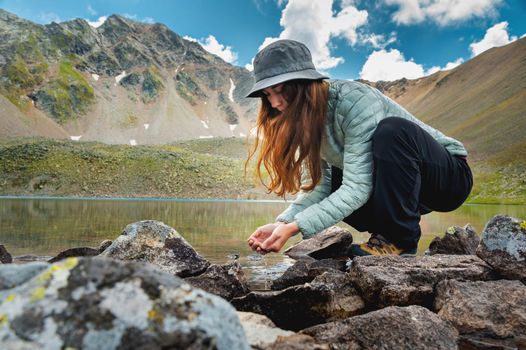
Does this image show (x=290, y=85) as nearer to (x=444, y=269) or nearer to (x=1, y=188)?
(x=444, y=269)

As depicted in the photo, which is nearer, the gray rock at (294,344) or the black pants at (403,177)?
the gray rock at (294,344)

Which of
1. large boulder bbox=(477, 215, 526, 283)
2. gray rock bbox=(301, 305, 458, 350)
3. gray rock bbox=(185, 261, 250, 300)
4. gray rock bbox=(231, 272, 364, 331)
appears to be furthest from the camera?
gray rock bbox=(185, 261, 250, 300)

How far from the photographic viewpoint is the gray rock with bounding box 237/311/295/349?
72.4 inches

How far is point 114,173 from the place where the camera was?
6781cm

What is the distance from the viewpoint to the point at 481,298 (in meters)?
2.96

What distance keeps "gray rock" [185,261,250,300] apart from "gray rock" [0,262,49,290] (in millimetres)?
2307

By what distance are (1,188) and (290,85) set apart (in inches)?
2576

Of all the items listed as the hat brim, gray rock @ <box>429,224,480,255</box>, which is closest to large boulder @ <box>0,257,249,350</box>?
the hat brim

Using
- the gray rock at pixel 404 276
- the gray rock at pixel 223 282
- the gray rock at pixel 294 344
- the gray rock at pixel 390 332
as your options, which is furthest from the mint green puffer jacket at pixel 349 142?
the gray rock at pixel 294 344

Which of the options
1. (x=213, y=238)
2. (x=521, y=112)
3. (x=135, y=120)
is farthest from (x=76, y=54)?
(x=213, y=238)

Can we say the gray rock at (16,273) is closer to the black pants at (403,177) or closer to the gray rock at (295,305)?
the gray rock at (295,305)

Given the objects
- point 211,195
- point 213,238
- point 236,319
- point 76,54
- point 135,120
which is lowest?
point 211,195

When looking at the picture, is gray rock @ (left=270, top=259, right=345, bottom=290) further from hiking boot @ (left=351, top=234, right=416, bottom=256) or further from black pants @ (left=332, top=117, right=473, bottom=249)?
black pants @ (left=332, top=117, right=473, bottom=249)

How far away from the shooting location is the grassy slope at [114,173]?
2390 inches
